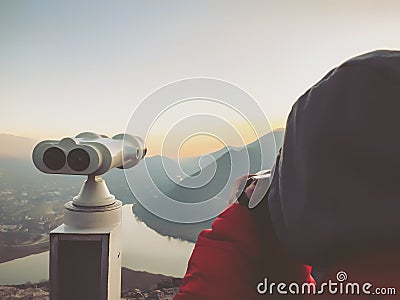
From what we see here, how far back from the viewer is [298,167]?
28.8 inches

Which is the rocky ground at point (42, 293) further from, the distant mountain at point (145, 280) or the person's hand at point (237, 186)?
the person's hand at point (237, 186)

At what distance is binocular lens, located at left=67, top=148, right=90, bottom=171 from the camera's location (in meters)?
0.96

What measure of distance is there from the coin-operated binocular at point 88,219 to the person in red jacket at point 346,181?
0.36m

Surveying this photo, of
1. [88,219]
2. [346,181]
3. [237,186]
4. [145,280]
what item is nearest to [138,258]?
[145,280]

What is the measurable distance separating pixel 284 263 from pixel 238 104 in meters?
0.36

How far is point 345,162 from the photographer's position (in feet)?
2.37

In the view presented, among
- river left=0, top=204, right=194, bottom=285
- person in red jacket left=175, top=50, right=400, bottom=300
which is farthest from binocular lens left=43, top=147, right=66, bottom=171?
person in red jacket left=175, top=50, right=400, bottom=300

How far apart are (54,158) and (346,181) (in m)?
0.53

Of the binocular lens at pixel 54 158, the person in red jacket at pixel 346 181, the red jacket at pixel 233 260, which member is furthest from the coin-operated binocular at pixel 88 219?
the person in red jacket at pixel 346 181

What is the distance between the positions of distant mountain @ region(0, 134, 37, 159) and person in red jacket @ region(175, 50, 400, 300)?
0.58m

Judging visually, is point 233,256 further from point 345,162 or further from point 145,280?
point 145,280

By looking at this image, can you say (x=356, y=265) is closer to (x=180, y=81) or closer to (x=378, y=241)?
(x=378, y=241)

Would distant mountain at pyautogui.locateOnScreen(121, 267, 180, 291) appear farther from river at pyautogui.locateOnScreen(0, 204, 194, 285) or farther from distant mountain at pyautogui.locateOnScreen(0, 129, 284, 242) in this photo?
distant mountain at pyautogui.locateOnScreen(0, 129, 284, 242)

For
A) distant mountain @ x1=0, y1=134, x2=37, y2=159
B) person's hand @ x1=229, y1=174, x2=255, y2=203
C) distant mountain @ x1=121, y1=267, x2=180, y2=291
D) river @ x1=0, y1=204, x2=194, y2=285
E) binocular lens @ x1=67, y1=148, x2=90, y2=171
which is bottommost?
distant mountain @ x1=121, y1=267, x2=180, y2=291
